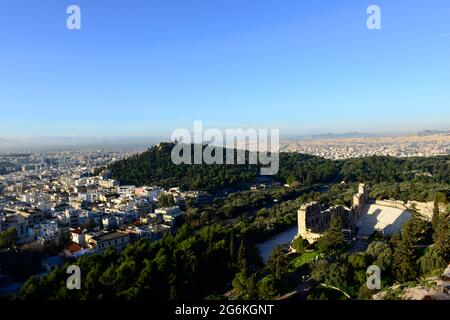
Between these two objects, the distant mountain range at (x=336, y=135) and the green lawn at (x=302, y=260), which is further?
the distant mountain range at (x=336, y=135)

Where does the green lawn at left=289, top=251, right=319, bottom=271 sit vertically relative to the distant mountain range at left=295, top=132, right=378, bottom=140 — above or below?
below

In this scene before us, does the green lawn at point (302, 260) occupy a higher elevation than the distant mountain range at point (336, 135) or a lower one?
lower

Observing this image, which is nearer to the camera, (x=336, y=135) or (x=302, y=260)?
(x=302, y=260)

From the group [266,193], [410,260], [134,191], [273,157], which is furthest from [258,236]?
[273,157]

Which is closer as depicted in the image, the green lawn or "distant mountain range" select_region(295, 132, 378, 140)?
the green lawn

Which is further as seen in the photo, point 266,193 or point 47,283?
point 266,193

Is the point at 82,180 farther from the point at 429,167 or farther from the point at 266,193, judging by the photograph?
the point at 429,167
